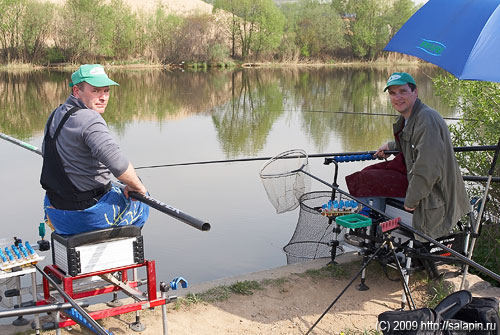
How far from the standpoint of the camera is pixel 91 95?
117 inches

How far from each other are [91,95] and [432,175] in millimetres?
1735

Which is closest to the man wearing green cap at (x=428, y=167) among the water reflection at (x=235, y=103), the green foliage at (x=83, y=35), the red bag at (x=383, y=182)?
the red bag at (x=383, y=182)

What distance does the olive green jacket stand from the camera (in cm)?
321

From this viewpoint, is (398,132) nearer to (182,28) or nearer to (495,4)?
(495,4)

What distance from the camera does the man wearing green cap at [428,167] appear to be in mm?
3217

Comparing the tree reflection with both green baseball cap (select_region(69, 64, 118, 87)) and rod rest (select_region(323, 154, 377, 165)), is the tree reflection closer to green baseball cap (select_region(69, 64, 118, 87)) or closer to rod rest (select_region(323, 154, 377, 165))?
rod rest (select_region(323, 154, 377, 165))

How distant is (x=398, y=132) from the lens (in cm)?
363

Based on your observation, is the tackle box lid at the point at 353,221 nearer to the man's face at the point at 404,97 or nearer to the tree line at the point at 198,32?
the man's face at the point at 404,97

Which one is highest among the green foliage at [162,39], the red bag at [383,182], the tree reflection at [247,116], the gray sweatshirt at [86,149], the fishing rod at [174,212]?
the green foliage at [162,39]

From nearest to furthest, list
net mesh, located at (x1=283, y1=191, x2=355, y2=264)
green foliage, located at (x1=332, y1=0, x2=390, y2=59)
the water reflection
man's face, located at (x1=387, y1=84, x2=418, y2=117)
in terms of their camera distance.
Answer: man's face, located at (x1=387, y1=84, x2=418, y2=117), net mesh, located at (x1=283, y1=191, x2=355, y2=264), the water reflection, green foliage, located at (x1=332, y1=0, x2=390, y2=59)

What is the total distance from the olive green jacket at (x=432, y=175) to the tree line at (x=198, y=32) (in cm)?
2767

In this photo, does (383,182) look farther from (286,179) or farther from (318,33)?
(318,33)

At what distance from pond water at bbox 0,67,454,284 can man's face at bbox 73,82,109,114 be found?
194cm

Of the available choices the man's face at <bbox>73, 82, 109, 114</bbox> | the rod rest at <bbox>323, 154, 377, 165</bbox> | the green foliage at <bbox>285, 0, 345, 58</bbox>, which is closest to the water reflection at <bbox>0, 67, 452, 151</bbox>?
the rod rest at <bbox>323, 154, 377, 165</bbox>
